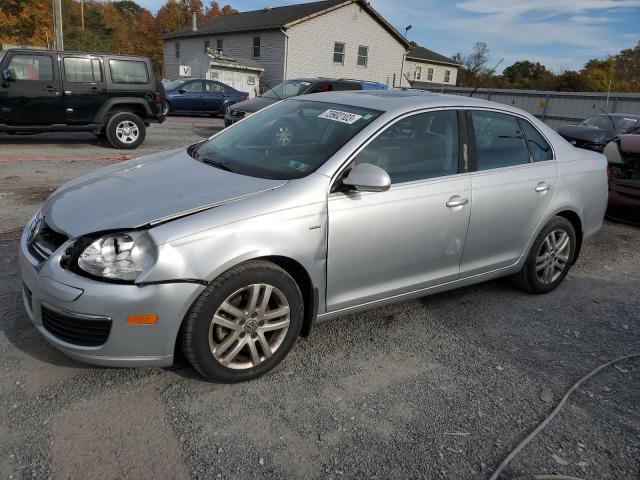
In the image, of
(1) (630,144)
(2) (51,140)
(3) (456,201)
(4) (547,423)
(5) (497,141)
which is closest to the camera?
(4) (547,423)

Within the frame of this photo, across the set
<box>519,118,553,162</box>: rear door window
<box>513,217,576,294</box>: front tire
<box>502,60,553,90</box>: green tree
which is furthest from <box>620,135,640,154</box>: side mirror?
<box>502,60,553,90</box>: green tree

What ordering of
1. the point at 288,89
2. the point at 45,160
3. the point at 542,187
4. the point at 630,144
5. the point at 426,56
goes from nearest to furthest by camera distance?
the point at 542,187 < the point at 630,144 < the point at 45,160 < the point at 288,89 < the point at 426,56

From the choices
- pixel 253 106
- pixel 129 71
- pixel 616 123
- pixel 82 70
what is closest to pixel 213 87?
pixel 253 106

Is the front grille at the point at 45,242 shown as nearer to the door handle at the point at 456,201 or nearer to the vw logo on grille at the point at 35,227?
the vw logo on grille at the point at 35,227

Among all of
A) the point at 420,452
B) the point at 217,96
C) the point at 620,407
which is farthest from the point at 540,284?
the point at 217,96

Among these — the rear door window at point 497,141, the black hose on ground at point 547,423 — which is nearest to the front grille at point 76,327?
the black hose on ground at point 547,423

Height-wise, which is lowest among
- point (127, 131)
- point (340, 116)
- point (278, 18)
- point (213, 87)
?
point (127, 131)

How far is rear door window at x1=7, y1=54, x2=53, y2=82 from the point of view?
9805 mm

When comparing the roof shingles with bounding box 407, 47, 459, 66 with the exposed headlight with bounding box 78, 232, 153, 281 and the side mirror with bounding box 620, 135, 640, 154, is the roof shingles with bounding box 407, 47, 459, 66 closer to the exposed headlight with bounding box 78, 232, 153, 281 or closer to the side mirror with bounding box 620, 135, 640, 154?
the side mirror with bounding box 620, 135, 640, 154

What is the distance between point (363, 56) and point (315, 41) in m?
3.77

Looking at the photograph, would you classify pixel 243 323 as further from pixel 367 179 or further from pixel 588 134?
pixel 588 134

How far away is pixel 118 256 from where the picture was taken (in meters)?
2.63

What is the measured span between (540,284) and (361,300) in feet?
6.57

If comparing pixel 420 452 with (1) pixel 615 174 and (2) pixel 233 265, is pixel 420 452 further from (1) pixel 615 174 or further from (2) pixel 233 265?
(1) pixel 615 174
